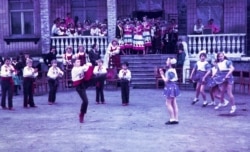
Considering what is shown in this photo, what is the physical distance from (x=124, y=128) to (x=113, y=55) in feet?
30.4

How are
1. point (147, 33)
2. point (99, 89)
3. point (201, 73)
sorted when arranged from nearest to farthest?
1. point (201, 73)
2. point (99, 89)
3. point (147, 33)

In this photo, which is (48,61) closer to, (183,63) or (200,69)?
(183,63)

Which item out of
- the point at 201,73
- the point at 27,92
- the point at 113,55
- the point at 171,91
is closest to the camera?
the point at 171,91

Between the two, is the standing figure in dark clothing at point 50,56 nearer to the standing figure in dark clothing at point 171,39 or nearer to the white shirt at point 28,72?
the standing figure in dark clothing at point 171,39

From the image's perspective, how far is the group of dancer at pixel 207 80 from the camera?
38.7ft

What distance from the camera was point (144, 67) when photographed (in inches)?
818

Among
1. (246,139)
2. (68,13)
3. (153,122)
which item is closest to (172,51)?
(68,13)

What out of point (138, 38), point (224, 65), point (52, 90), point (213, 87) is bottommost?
point (52, 90)

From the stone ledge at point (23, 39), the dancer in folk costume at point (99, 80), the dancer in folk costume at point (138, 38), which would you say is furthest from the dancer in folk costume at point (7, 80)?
the stone ledge at point (23, 39)

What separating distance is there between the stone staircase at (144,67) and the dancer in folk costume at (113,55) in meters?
0.62

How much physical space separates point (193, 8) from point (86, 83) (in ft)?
39.9

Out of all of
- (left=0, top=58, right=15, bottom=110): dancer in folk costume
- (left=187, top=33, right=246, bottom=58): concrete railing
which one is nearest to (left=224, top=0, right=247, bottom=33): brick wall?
(left=187, top=33, right=246, bottom=58): concrete railing

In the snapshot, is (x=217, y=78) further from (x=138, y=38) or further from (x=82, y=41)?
(x=82, y=41)

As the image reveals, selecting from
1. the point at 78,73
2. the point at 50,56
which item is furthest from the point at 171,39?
the point at 78,73
